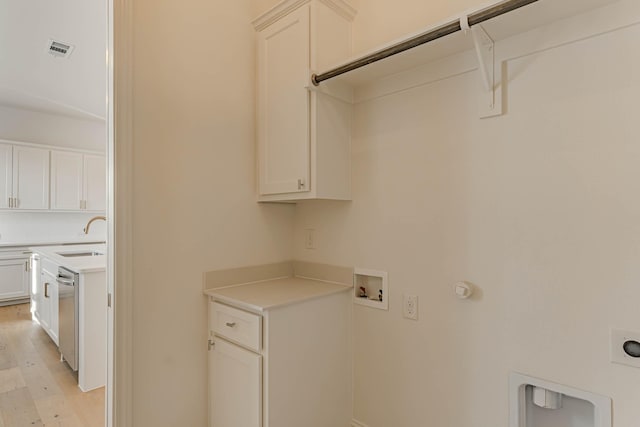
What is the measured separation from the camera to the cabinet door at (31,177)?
15.5ft

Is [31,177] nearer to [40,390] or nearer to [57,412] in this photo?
[40,390]

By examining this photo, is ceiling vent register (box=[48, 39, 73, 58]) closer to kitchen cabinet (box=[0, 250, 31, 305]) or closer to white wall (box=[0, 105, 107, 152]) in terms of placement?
white wall (box=[0, 105, 107, 152])

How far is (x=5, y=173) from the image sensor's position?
464 cm

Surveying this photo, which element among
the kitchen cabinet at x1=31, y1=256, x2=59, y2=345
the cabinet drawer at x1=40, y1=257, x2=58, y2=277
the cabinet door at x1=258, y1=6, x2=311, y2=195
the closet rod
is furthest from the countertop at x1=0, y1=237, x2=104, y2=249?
the closet rod

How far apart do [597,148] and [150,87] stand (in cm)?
189

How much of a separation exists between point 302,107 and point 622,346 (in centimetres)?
161

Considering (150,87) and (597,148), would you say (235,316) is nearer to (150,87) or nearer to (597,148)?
(150,87)

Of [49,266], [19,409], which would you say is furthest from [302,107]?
[49,266]

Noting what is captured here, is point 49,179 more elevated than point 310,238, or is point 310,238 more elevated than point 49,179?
point 49,179

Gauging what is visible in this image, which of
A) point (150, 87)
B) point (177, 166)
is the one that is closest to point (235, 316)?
point (177, 166)

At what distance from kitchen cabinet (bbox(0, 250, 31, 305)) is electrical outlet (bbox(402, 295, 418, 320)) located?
212 inches

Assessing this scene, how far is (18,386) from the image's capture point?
250 cm

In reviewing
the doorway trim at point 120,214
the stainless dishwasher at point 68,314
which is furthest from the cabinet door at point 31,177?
the doorway trim at point 120,214

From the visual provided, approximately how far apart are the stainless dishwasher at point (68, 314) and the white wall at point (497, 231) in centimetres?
215
